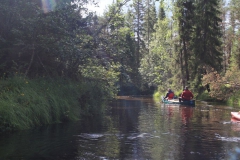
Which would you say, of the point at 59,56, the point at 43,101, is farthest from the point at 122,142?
the point at 59,56

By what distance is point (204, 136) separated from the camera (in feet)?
38.2

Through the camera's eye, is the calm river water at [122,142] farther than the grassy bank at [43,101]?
No

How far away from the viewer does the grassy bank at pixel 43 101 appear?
11541 millimetres

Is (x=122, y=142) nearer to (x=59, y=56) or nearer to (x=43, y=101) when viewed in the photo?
Result: (x=43, y=101)

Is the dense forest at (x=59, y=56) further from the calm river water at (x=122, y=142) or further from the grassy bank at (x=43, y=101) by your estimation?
the calm river water at (x=122, y=142)

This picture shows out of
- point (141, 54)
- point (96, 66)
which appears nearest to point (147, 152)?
point (96, 66)

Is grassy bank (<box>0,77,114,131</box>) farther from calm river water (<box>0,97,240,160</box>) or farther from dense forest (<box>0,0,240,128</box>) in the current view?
calm river water (<box>0,97,240,160</box>)

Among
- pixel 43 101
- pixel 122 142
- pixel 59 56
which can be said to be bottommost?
pixel 122 142

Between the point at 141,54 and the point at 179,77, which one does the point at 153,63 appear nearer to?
the point at 141,54

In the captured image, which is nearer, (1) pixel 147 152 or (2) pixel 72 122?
(1) pixel 147 152

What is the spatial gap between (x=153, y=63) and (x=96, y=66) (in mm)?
37257

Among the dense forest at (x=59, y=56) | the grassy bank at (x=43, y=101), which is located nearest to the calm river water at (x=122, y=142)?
the grassy bank at (x=43, y=101)

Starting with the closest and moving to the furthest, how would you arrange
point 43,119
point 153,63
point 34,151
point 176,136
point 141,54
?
point 34,151, point 176,136, point 43,119, point 153,63, point 141,54

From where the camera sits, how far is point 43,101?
1298cm
